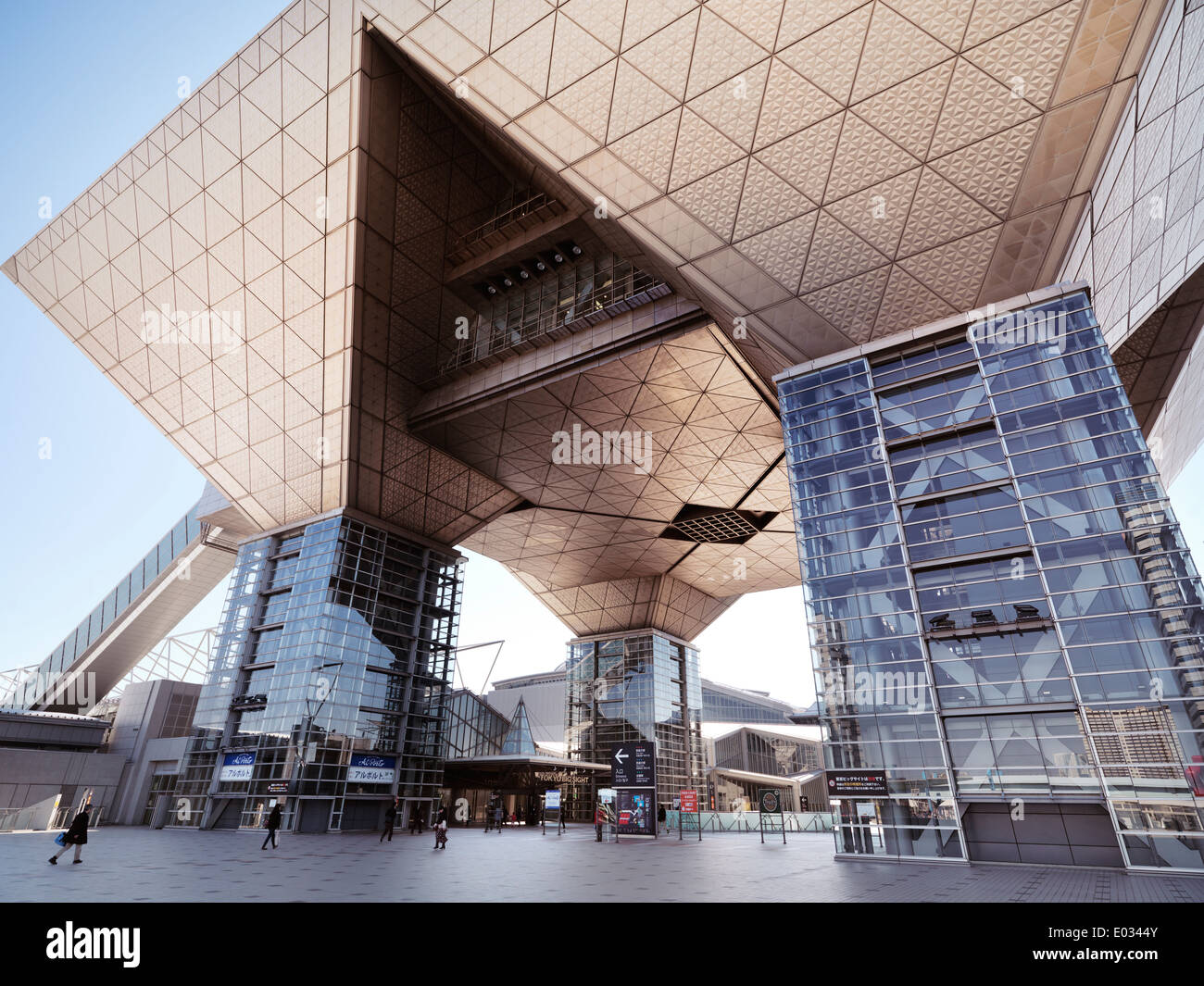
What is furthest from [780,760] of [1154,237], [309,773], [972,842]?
[1154,237]

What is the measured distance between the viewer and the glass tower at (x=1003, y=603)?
562 inches

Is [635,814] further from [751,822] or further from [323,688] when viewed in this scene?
[323,688]

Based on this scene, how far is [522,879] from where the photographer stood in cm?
1128

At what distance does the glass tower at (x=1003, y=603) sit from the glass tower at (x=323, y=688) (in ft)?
72.2

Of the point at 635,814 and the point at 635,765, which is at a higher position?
the point at 635,765

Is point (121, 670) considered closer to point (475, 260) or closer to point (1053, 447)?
point (475, 260)

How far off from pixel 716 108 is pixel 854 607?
1450 cm

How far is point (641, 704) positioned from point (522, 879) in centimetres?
3757

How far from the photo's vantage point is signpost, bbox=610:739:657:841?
86.5ft

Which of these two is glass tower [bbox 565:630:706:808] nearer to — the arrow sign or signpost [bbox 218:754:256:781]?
the arrow sign

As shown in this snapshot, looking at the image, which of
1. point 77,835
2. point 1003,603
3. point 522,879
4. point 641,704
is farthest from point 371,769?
point 1003,603

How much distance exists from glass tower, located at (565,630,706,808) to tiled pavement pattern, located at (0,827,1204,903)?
30.2 m

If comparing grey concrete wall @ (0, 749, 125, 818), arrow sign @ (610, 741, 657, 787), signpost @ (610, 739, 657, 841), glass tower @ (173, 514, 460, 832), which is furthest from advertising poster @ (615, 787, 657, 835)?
grey concrete wall @ (0, 749, 125, 818)

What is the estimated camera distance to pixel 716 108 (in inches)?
723
